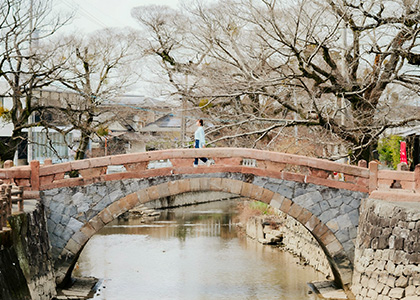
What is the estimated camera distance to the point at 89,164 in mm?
13930

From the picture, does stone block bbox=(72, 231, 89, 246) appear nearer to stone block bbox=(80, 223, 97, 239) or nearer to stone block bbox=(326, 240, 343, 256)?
stone block bbox=(80, 223, 97, 239)

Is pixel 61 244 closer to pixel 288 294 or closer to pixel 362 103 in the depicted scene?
pixel 288 294

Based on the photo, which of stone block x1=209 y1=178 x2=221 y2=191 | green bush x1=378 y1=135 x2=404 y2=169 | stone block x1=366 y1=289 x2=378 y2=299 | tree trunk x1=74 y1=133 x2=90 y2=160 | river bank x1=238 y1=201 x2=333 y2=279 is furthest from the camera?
green bush x1=378 y1=135 x2=404 y2=169

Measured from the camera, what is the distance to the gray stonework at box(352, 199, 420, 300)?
12.3m

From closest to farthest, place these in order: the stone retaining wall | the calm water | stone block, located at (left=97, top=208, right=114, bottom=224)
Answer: stone block, located at (left=97, top=208, right=114, bottom=224), the calm water, the stone retaining wall

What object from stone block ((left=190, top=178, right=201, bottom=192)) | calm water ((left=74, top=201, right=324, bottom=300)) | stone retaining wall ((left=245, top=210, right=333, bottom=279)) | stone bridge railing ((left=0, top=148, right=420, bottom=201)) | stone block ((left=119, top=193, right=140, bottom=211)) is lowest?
calm water ((left=74, top=201, right=324, bottom=300))

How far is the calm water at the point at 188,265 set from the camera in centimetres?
1545

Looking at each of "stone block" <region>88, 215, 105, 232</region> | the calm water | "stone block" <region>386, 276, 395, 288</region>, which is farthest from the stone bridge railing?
the calm water

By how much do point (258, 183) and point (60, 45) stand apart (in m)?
10.7

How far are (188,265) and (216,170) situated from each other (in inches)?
196

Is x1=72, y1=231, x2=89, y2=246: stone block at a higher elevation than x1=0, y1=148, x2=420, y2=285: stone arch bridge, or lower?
lower

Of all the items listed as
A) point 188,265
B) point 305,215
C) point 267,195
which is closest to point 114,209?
point 267,195

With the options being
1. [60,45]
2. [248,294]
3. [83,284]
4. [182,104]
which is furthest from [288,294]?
[60,45]

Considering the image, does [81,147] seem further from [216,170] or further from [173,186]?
[216,170]
